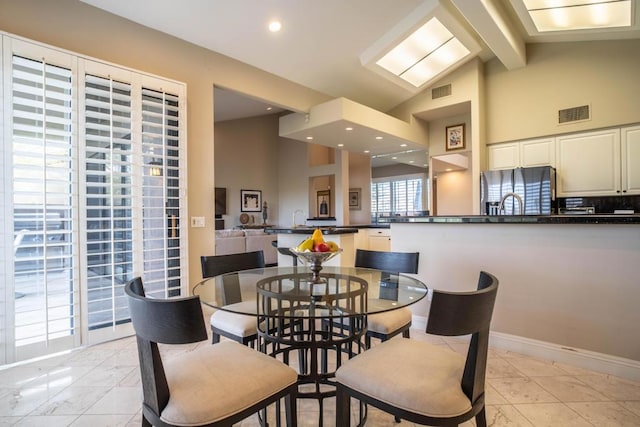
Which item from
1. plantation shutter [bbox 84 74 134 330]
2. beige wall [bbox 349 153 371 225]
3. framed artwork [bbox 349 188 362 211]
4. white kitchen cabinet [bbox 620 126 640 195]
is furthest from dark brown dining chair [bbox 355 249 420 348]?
framed artwork [bbox 349 188 362 211]

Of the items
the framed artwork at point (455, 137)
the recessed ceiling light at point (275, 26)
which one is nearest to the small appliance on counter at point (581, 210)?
the framed artwork at point (455, 137)

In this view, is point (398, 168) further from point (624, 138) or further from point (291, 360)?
point (291, 360)

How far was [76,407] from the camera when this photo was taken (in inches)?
68.8

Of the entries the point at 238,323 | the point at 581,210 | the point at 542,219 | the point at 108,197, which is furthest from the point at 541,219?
the point at 108,197

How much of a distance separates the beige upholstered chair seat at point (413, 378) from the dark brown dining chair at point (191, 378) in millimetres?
292

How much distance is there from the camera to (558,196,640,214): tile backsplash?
3.83 m

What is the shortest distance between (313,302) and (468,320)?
2.59 ft

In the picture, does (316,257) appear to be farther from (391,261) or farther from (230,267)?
(230,267)

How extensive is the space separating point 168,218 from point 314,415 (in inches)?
87.4

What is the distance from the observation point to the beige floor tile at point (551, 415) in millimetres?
1572

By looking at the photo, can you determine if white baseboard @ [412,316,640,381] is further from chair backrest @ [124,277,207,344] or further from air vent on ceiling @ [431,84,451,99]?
air vent on ceiling @ [431,84,451,99]

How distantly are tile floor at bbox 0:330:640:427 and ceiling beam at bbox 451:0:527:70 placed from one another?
334cm

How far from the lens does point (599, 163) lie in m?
4.02

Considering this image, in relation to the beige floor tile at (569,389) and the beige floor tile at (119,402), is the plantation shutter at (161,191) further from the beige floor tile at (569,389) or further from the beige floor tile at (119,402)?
the beige floor tile at (569,389)
